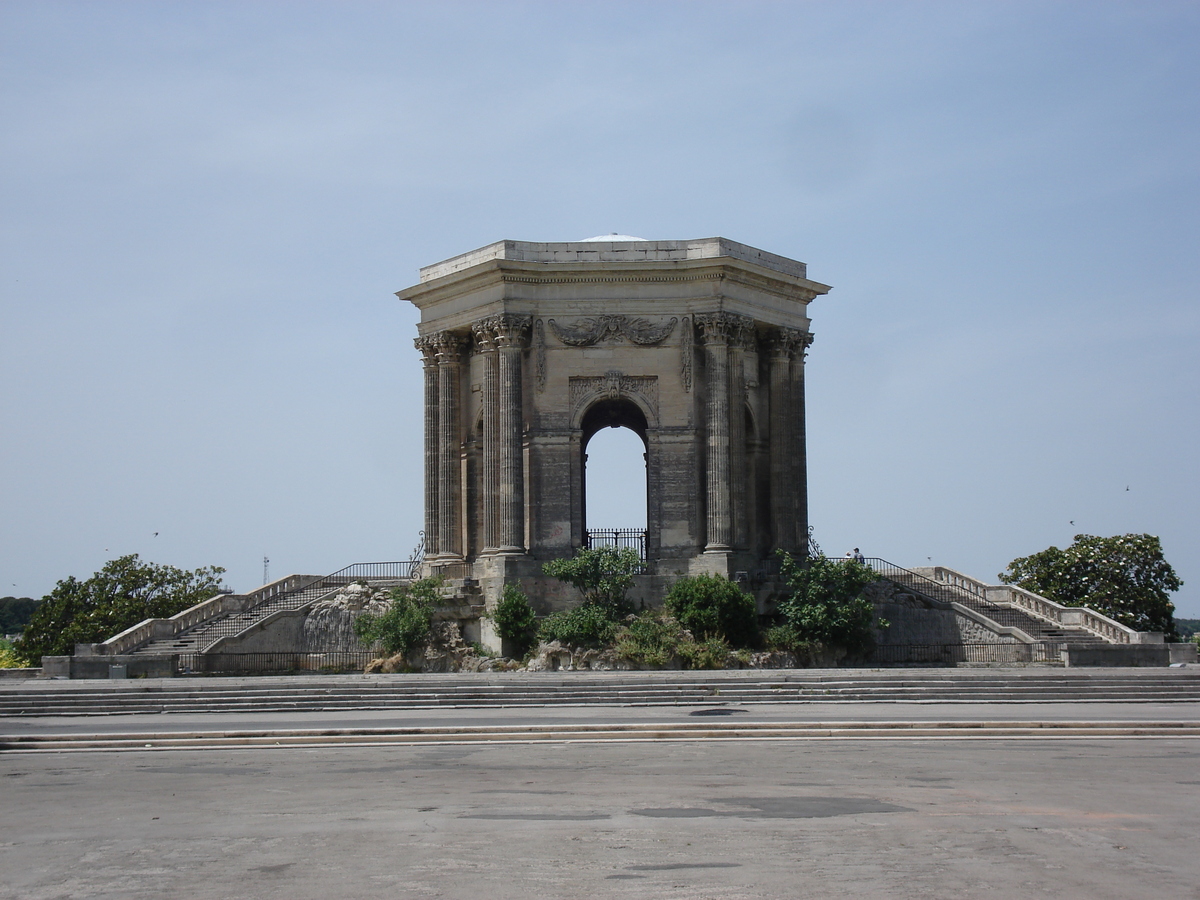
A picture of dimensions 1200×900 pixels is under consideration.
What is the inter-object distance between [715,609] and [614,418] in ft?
43.3

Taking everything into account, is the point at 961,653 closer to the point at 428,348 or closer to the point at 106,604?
the point at 428,348

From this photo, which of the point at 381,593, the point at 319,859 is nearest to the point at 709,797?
the point at 319,859

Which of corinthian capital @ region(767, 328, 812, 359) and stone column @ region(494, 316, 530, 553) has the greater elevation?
corinthian capital @ region(767, 328, 812, 359)

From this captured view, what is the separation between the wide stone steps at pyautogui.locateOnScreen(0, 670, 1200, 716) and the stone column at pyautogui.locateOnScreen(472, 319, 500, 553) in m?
14.3

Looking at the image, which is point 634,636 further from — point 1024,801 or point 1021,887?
point 1021,887

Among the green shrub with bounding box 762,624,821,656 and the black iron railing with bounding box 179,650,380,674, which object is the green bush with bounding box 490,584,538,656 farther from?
the green shrub with bounding box 762,624,821,656

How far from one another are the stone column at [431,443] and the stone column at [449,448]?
1.19 ft

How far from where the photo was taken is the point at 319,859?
42.3 feet

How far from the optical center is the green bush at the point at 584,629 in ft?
140

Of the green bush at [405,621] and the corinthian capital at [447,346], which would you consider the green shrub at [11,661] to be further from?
the corinthian capital at [447,346]

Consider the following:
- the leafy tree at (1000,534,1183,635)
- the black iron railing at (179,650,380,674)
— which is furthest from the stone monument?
the leafy tree at (1000,534,1183,635)

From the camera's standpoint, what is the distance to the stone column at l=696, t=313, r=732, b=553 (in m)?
46.6

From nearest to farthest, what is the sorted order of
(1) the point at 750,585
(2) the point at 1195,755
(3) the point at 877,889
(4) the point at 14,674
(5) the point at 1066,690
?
(3) the point at 877,889
(2) the point at 1195,755
(5) the point at 1066,690
(4) the point at 14,674
(1) the point at 750,585

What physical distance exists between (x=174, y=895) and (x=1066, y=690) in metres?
25.6
